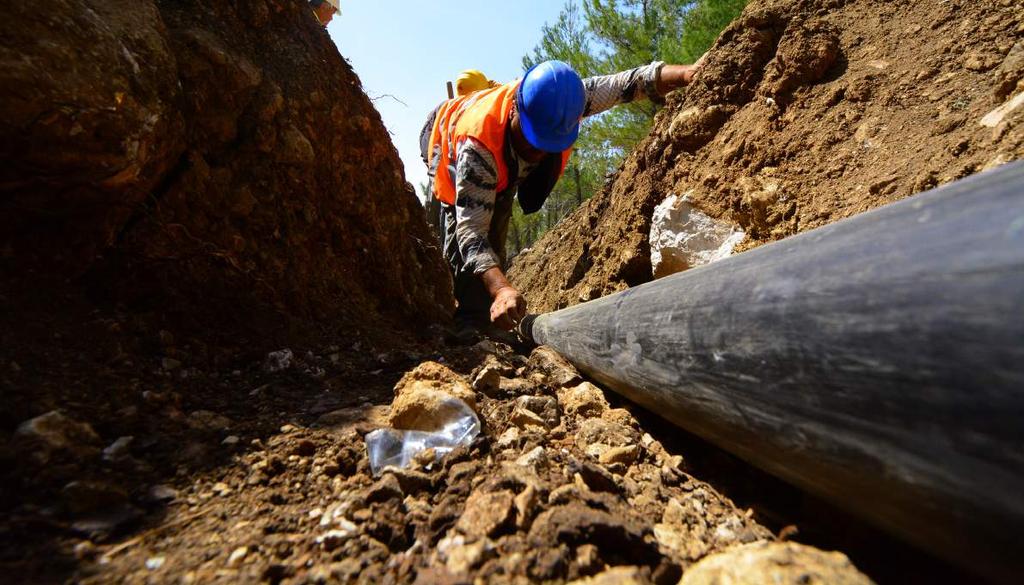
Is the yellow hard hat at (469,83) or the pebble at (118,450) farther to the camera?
the yellow hard hat at (469,83)

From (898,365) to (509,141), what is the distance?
2851 millimetres

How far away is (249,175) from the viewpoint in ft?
7.88

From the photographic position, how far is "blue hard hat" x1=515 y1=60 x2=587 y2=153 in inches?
111

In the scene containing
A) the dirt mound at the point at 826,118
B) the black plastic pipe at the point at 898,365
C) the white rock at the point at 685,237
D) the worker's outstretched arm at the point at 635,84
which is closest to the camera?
the black plastic pipe at the point at 898,365

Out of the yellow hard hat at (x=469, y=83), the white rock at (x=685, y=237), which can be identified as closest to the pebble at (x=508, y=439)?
the white rock at (x=685, y=237)

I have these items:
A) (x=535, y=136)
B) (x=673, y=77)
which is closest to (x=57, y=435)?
(x=535, y=136)

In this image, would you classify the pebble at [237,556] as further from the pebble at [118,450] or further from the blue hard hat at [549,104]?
the blue hard hat at [549,104]

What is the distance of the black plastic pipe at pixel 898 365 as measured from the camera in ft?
1.69

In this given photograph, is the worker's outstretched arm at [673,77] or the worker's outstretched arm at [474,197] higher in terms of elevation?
the worker's outstretched arm at [673,77]

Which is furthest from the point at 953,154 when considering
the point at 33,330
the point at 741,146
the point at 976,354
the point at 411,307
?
the point at 33,330

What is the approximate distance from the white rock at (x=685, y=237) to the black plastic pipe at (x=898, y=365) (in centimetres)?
155

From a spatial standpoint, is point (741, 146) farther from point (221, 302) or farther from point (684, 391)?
point (221, 302)

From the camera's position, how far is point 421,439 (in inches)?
52.5

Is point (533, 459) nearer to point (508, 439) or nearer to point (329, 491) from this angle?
point (508, 439)
